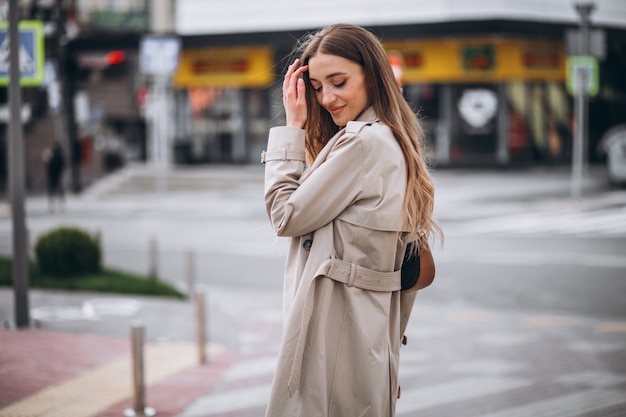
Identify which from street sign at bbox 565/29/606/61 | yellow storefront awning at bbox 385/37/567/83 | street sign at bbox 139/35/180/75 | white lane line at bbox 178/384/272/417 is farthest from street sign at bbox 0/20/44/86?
yellow storefront awning at bbox 385/37/567/83

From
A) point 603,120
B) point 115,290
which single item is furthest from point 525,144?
point 115,290

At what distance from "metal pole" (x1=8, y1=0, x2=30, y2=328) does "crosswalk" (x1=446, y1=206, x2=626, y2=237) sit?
1118 cm

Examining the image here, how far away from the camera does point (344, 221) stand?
114 inches

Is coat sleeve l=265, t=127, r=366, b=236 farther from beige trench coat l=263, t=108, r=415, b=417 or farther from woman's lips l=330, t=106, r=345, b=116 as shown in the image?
woman's lips l=330, t=106, r=345, b=116

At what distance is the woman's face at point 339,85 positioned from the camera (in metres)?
3.00

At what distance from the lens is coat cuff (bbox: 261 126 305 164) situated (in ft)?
9.80

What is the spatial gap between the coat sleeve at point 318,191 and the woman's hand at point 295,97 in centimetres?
20

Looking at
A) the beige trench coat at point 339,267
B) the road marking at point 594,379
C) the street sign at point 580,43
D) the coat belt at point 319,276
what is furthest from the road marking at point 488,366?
the street sign at point 580,43

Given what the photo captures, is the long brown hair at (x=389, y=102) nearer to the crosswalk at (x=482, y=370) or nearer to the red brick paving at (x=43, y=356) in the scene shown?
the crosswalk at (x=482, y=370)

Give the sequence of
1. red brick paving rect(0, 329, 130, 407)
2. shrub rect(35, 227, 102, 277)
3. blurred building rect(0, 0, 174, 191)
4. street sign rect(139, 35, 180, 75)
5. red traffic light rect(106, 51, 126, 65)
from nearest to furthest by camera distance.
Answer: red brick paving rect(0, 329, 130, 407) → shrub rect(35, 227, 102, 277) → street sign rect(139, 35, 180, 75) → blurred building rect(0, 0, 174, 191) → red traffic light rect(106, 51, 126, 65)

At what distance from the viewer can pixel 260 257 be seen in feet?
48.9

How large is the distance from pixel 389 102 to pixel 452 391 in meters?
4.07

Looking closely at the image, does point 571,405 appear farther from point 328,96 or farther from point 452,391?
point 328,96

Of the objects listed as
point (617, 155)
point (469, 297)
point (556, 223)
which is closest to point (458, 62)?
point (617, 155)
